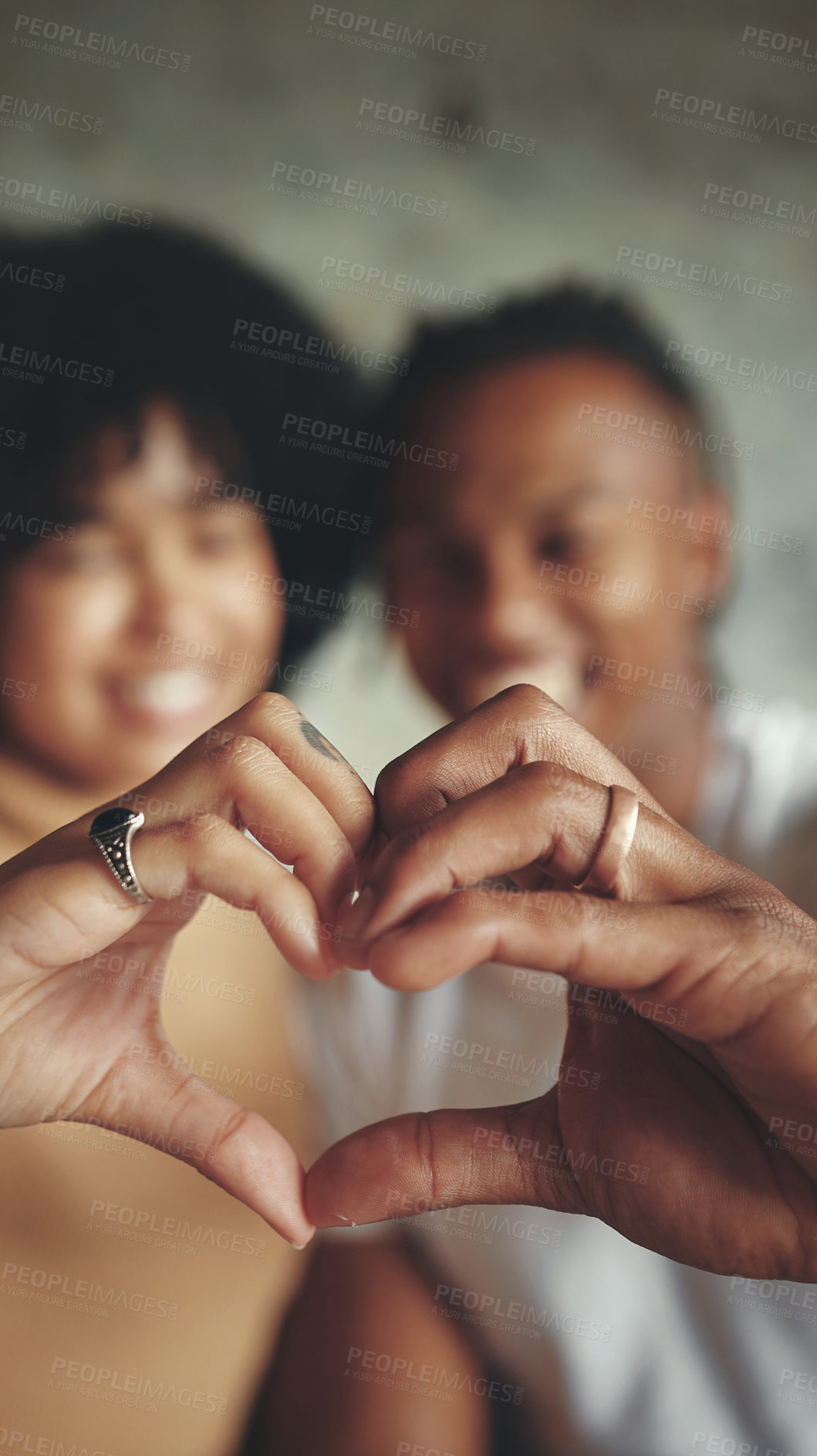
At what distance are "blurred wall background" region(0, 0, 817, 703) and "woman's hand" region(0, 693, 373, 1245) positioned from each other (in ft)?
2.83

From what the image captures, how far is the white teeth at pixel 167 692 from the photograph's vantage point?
129 centimetres

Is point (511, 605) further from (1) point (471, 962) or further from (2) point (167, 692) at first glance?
(1) point (471, 962)

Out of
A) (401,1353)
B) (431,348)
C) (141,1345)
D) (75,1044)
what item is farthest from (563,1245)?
(431,348)

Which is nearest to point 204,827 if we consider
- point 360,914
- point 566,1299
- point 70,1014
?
point 360,914

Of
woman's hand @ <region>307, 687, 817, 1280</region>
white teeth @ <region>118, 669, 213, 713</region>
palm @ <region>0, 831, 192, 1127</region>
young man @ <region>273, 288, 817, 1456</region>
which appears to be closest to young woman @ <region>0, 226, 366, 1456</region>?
white teeth @ <region>118, 669, 213, 713</region>

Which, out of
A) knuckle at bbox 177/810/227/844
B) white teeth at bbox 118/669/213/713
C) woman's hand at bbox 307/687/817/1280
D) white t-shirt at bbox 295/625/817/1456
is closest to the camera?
woman's hand at bbox 307/687/817/1280

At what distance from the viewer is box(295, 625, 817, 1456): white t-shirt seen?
117 cm

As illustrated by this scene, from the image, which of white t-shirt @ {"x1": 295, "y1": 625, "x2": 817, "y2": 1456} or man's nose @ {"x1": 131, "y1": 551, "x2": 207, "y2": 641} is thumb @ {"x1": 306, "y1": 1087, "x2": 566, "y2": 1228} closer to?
white t-shirt @ {"x1": 295, "y1": 625, "x2": 817, "y2": 1456}

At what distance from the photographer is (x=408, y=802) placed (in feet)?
2.24

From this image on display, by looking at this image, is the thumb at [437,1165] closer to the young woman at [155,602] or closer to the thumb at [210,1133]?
the thumb at [210,1133]

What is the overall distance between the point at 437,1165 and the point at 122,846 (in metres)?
0.39

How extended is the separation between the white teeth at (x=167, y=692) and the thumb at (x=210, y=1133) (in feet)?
1.97

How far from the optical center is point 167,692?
4.25ft

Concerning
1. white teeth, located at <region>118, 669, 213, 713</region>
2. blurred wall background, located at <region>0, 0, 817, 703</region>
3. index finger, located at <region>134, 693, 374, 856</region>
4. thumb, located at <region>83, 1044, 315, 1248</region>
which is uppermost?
blurred wall background, located at <region>0, 0, 817, 703</region>
